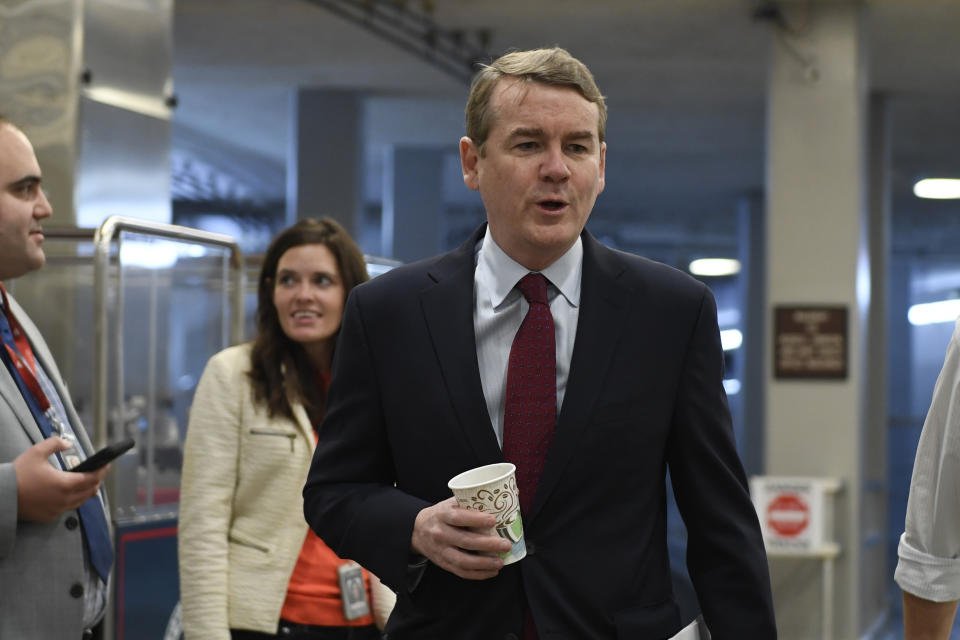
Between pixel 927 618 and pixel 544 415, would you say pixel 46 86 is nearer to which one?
pixel 544 415

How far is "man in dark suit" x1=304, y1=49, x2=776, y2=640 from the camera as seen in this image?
1.76m

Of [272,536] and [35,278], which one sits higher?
[35,278]

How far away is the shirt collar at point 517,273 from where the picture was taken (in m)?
1.88

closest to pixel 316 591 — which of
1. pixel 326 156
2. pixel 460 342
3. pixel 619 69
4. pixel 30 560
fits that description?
pixel 30 560

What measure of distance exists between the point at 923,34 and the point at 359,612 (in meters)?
7.71

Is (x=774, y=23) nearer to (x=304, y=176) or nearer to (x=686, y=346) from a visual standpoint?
(x=304, y=176)

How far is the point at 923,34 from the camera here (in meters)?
9.18

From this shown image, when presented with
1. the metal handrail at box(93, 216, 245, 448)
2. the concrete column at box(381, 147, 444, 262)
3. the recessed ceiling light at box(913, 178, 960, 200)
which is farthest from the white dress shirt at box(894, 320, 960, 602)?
the recessed ceiling light at box(913, 178, 960, 200)

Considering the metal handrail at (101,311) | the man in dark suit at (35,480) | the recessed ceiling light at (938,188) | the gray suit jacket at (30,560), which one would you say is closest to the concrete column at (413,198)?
the recessed ceiling light at (938,188)

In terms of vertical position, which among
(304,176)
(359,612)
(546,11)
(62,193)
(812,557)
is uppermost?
(546,11)

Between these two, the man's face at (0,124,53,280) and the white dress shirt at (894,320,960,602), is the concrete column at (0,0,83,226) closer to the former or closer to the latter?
the man's face at (0,124,53,280)

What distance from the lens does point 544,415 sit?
1.79m

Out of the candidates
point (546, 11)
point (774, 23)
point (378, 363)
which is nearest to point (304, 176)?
point (546, 11)

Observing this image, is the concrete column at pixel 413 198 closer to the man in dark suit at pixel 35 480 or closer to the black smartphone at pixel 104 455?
the man in dark suit at pixel 35 480
